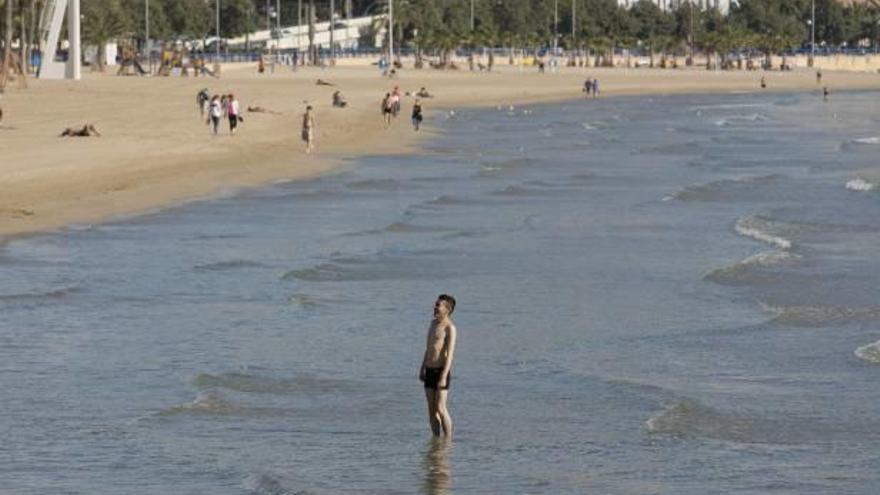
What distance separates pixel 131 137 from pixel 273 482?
39596 millimetres

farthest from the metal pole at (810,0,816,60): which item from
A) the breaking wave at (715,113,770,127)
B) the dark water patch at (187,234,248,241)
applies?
the dark water patch at (187,234,248,241)

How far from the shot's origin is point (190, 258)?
28234 millimetres

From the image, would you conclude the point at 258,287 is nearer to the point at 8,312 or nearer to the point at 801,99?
the point at 8,312

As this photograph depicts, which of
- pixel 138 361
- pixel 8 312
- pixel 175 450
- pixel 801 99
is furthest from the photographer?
pixel 801 99

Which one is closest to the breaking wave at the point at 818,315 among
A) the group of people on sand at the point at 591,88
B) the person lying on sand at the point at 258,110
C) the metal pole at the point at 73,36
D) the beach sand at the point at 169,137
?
the beach sand at the point at 169,137

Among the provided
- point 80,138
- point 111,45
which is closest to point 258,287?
point 80,138

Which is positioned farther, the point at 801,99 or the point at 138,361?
the point at 801,99

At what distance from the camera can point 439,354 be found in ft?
47.0

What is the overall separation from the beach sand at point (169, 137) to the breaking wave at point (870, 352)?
14884 millimetres

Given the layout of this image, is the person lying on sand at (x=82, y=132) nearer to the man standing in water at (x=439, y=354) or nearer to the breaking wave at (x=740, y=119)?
the breaking wave at (x=740, y=119)

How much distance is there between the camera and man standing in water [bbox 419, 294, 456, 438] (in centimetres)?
1408

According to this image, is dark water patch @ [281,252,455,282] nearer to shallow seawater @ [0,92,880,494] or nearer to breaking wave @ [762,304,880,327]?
shallow seawater @ [0,92,880,494]

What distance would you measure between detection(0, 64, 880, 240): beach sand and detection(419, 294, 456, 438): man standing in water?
55.3 ft

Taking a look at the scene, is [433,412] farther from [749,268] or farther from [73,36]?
[73,36]
